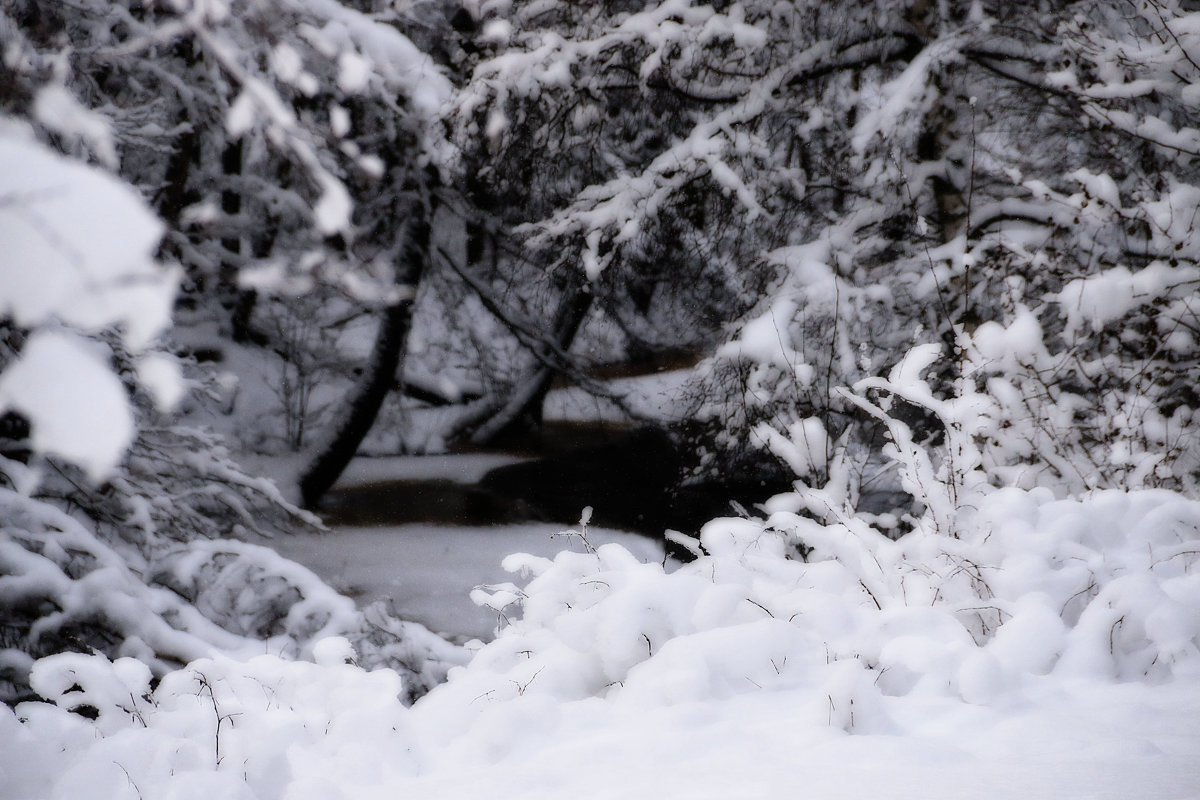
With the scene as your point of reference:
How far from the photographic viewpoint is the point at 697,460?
752 centimetres

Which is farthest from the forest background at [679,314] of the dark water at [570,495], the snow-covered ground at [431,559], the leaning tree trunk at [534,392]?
the snow-covered ground at [431,559]

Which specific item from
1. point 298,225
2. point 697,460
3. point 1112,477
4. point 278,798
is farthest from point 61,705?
point 298,225

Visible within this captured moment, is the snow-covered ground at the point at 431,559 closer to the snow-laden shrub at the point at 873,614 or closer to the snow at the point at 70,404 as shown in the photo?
the snow-laden shrub at the point at 873,614

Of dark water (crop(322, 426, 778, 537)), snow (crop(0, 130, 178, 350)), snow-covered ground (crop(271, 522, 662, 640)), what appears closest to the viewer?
snow (crop(0, 130, 178, 350))

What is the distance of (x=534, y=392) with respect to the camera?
34.0 ft

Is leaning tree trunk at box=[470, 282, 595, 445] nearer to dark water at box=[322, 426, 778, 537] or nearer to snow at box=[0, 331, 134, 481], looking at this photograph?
dark water at box=[322, 426, 778, 537]

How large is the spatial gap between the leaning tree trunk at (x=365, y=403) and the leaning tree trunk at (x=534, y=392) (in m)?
1.44

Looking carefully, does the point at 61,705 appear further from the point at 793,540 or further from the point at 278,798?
the point at 793,540

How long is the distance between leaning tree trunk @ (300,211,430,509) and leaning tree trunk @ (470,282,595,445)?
4.73 feet

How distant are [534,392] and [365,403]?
2.39m

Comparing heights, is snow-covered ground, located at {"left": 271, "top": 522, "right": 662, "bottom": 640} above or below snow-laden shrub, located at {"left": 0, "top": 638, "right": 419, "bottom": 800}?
below

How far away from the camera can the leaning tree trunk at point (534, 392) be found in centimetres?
930

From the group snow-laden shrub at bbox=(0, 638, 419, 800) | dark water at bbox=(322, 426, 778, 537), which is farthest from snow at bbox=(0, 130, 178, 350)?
dark water at bbox=(322, 426, 778, 537)

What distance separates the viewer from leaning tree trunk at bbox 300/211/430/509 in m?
8.31
